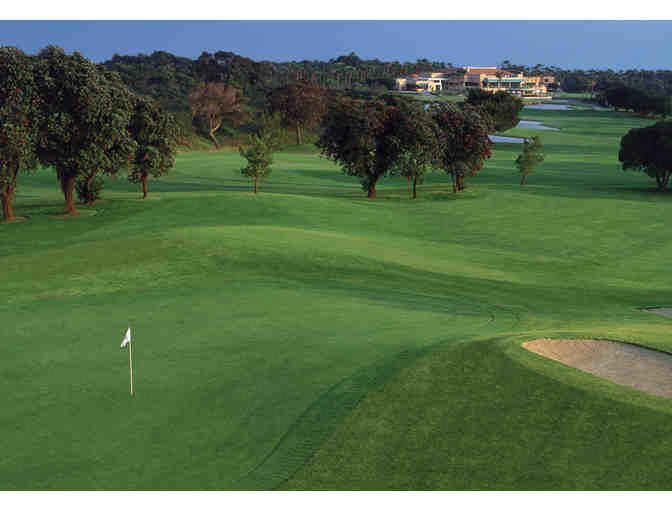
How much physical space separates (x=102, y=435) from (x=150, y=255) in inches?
769

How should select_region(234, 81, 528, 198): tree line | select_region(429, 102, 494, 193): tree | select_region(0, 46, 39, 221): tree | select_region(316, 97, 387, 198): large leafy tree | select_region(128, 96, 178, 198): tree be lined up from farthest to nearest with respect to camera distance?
1. select_region(429, 102, 494, 193): tree
2. select_region(234, 81, 528, 198): tree line
3. select_region(316, 97, 387, 198): large leafy tree
4. select_region(128, 96, 178, 198): tree
5. select_region(0, 46, 39, 221): tree

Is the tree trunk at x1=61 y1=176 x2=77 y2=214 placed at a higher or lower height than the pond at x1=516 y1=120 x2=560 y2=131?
lower

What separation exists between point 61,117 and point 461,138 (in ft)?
122

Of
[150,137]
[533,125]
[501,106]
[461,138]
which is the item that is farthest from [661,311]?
[533,125]

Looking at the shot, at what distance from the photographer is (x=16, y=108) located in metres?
45.3

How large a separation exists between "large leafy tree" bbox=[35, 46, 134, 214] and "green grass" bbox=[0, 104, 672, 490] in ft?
23.6

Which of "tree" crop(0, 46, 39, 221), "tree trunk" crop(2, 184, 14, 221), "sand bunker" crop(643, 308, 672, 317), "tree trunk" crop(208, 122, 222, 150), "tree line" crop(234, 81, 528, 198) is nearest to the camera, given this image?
"sand bunker" crop(643, 308, 672, 317)

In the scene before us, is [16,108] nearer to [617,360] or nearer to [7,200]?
[7,200]

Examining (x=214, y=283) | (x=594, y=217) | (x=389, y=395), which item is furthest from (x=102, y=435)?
(x=594, y=217)

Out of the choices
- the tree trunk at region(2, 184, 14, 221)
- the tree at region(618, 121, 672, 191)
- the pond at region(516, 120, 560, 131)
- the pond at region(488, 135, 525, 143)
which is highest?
the pond at region(516, 120, 560, 131)

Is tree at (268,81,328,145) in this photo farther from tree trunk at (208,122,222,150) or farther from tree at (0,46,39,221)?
tree at (0,46,39,221)

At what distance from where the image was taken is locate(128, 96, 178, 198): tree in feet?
186

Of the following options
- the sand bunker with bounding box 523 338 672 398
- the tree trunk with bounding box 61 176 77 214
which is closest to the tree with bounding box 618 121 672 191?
the tree trunk with bounding box 61 176 77 214

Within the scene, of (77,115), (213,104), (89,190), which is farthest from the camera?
(213,104)
